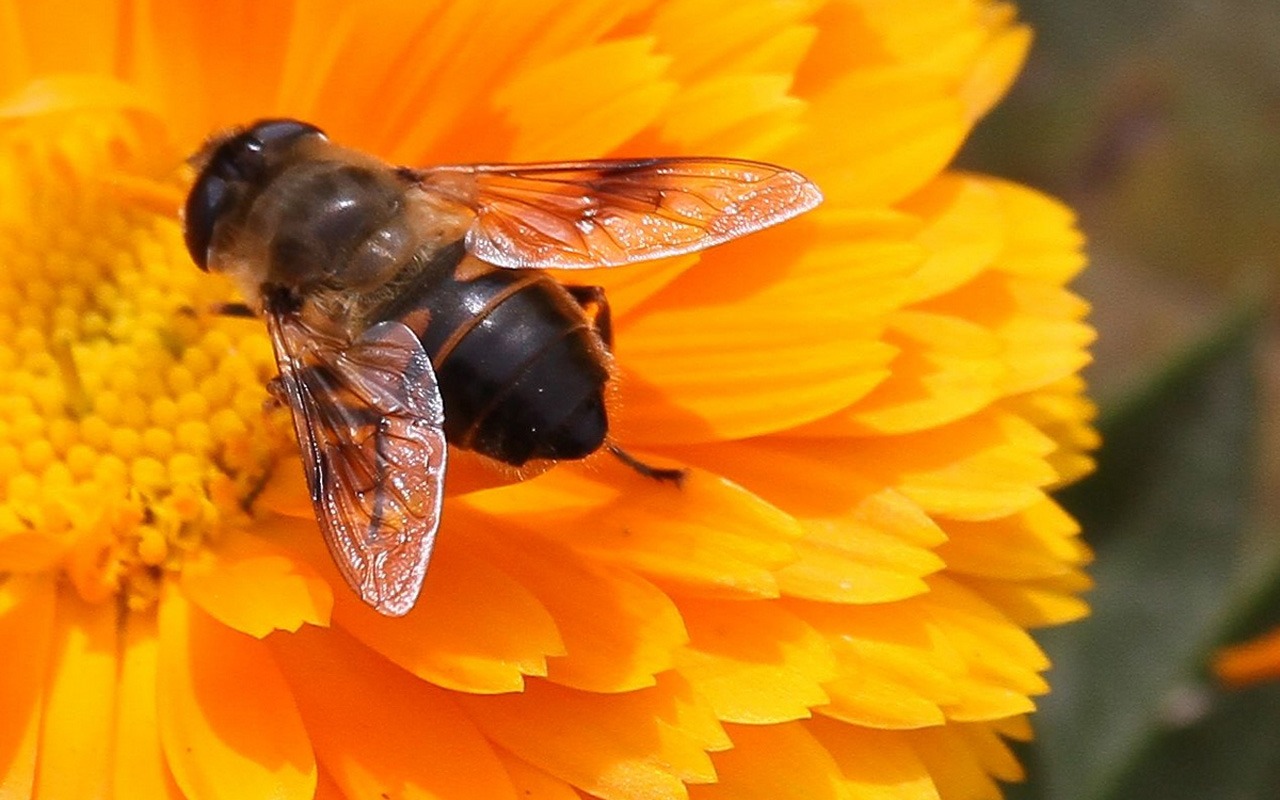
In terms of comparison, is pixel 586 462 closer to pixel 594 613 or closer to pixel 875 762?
pixel 594 613

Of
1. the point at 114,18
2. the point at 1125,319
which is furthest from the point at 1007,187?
the point at 1125,319

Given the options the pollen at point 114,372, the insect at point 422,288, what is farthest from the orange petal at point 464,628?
the pollen at point 114,372

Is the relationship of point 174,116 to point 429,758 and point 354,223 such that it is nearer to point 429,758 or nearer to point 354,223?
point 354,223

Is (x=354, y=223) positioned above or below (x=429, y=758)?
above

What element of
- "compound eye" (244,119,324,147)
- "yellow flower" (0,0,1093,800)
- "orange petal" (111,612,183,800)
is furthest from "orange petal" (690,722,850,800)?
"compound eye" (244,119,324,147)

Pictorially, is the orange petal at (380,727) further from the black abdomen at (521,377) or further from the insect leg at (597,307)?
the insect leg at (597,307)
